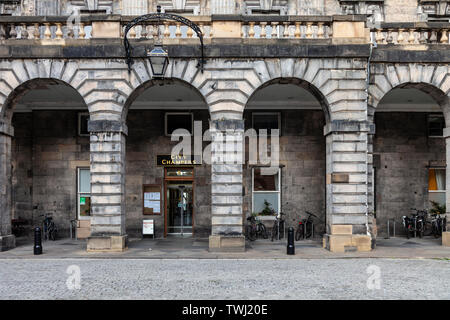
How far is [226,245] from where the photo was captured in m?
13.3

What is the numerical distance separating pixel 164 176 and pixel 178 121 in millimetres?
2500

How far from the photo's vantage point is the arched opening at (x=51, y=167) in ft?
58.1

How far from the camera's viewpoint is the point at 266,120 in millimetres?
17953

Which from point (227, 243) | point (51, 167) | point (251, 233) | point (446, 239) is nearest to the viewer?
point (227, 243)

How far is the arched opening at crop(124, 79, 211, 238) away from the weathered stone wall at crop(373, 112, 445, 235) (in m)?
7.70

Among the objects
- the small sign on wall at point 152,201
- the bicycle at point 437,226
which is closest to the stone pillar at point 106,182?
the small sign on wall at point 152,201

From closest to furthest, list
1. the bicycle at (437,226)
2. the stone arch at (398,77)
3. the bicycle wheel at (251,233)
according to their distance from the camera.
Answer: the stone arch at (398,77) < the bicycle wheel at (251,233) < the bicycle at (437,226)

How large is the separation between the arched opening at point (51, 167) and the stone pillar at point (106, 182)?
15.1ft

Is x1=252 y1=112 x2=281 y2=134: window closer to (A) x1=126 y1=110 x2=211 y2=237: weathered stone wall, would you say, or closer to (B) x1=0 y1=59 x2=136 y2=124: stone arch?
(A) x1=126 y1=110 x2=211 y2=237: weathered stone wall

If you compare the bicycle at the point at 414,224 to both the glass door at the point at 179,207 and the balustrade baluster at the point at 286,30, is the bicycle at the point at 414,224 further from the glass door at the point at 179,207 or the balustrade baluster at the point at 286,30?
the balustrade baluster at the point at 286,30

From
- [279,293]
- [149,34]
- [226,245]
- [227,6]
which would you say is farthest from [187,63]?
[279,293]

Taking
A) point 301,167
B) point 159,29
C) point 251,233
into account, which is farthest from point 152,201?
point 159,29

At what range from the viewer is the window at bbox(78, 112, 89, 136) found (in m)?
17.9

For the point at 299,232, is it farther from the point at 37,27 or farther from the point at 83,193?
the point at 37,27
